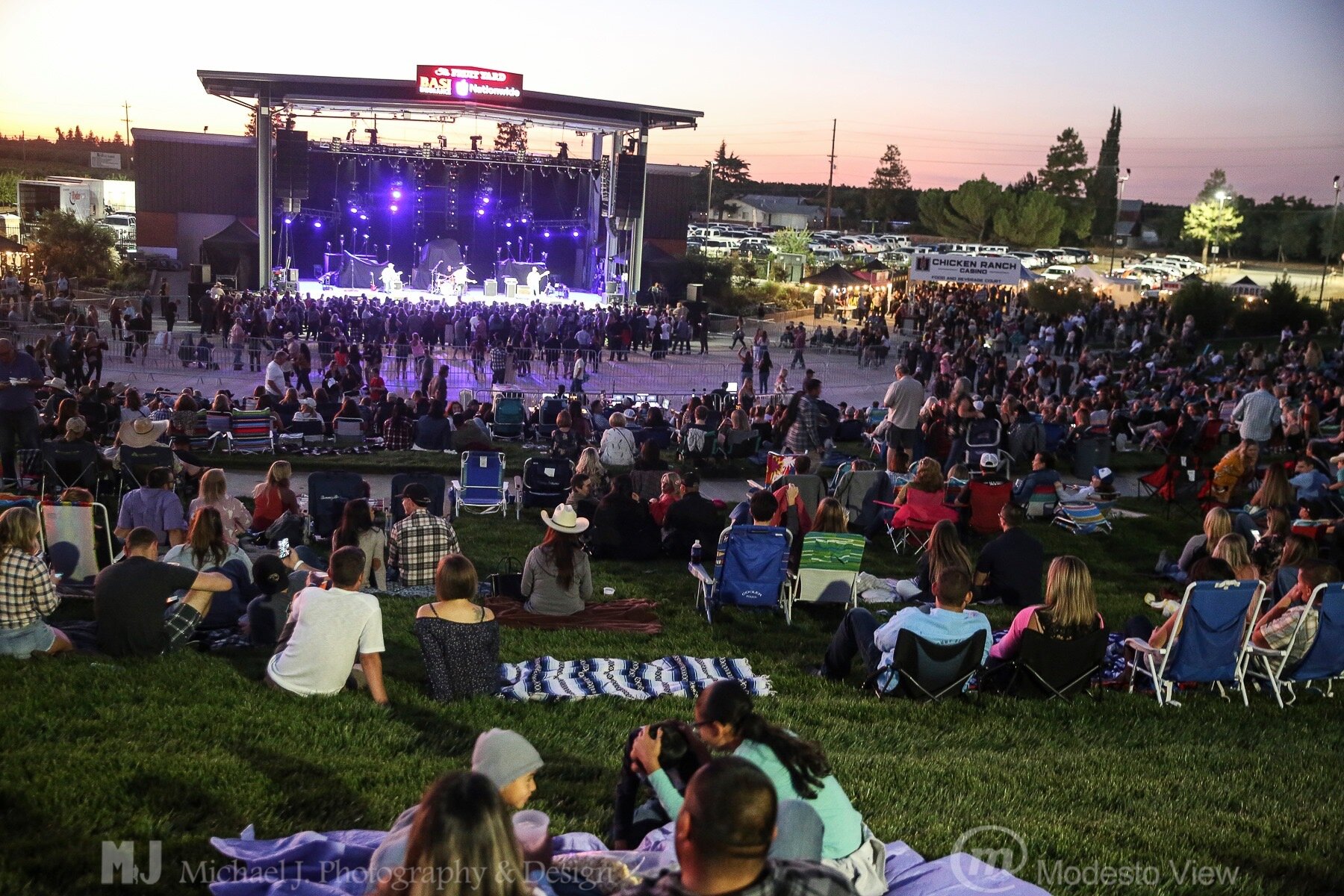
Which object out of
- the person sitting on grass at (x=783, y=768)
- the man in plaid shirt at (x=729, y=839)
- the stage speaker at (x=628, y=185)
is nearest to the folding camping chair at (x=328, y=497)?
the person sitting on grass at (x=783, y=768)

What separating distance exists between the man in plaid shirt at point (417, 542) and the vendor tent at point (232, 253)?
30.1 meters

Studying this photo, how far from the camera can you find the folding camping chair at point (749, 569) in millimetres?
7453

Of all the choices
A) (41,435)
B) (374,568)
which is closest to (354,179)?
(41,435)

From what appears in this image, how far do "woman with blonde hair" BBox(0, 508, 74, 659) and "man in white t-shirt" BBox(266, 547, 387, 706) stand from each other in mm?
1174

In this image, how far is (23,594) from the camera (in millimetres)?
5301

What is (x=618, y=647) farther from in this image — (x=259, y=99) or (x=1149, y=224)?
(x=1149, y=224)

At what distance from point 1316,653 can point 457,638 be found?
463 cm

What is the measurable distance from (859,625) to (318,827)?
323 cm

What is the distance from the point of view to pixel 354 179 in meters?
34.3

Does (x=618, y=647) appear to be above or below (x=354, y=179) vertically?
below

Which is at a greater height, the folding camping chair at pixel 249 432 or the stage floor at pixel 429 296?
the stage floor at pixel 429 296

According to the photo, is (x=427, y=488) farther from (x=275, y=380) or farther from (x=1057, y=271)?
(x=1057, y=271)

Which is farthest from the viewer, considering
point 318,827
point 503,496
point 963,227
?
point 963,227

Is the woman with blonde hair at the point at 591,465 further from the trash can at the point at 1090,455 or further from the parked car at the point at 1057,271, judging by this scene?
the parked car at the point at 1057,271
